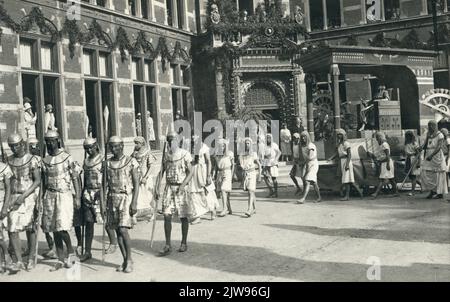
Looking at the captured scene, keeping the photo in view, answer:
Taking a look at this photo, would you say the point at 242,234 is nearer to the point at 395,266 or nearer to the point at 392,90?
the point at 395,266

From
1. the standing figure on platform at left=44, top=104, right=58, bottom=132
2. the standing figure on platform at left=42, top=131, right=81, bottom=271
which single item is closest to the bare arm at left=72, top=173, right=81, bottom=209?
the standing figure on platform at left=42, top=131, right=81, bottom=271

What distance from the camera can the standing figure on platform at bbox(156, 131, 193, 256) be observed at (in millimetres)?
7254

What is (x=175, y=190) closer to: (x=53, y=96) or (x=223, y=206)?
(x=223, y=206)

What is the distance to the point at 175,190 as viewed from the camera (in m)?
7.34

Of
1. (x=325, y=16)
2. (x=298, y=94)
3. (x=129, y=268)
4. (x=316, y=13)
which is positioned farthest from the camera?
(x=316, y=13)

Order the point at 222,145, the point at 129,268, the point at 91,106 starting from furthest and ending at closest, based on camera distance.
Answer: the point at 91,106 < the point at 222,145 < the point at 129,268

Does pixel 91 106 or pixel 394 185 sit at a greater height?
pixel 91 106

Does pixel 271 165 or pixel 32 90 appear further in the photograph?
pixel 32 90

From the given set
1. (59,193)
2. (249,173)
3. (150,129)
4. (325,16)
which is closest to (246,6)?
(325,16)

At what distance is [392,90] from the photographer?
52.4 feet

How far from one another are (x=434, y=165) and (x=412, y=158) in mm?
1413
